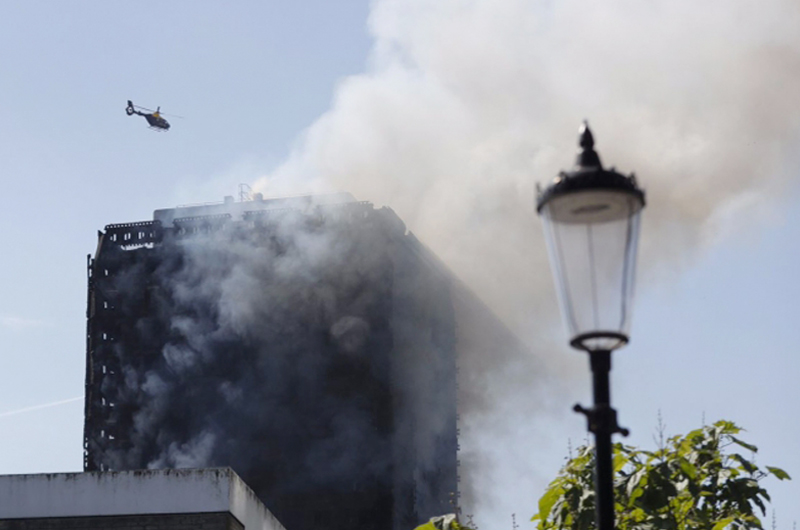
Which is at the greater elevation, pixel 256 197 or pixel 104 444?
pixel 256 197

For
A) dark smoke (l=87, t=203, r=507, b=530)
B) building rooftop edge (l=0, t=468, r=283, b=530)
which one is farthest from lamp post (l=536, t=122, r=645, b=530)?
dark smoke (l=87, t=203, r=507, b=530)

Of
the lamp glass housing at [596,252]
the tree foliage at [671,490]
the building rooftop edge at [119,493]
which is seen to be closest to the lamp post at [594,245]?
the lamp glass housing at [596,252]

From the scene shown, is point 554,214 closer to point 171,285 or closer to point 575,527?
point 575,527

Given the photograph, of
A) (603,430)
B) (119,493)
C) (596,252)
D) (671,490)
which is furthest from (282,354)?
(596,252)

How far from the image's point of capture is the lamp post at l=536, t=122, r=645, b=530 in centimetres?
562

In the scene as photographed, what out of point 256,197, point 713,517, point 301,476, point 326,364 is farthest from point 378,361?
point 713,517

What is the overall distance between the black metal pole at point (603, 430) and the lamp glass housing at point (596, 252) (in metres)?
0.22

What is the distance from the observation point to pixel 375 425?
69.1 metres

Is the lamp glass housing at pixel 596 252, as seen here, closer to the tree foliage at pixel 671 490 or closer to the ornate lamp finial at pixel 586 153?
the ornate lamp finial at pixel 586 153

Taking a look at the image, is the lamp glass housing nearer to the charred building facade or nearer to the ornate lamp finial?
the ornate lamp finial

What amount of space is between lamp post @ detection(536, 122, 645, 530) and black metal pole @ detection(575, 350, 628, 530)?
6.8 inches

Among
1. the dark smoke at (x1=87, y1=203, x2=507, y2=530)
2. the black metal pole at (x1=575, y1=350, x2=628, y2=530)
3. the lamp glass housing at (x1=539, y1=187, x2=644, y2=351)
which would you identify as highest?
the dark smoke at (x1=87, y1=203, x2=507, y2=530)

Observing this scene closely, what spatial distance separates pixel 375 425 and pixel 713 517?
190ft

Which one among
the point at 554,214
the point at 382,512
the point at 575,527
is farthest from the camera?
the point at 382,512
